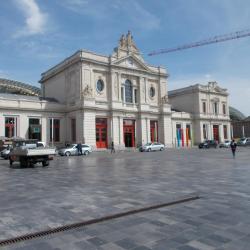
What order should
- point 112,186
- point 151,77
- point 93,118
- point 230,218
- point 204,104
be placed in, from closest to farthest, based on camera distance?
point 230,218
point 112,186
point 93,118
point 151,77
point 204,104

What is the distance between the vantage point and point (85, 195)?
31.0ft

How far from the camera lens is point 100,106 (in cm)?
4759

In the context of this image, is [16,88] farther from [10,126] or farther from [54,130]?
[10,126]

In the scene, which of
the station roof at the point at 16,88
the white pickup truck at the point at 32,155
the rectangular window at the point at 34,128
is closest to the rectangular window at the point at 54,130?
the rectangular window at the point at 34,128

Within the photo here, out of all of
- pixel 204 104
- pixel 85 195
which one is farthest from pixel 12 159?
pixel 204 104

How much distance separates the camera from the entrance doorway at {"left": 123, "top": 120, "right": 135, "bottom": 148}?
50.8 metres

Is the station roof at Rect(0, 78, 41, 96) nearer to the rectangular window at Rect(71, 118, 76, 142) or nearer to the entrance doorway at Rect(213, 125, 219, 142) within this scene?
the rectangular window at Rect(71, 118, 76, 142)

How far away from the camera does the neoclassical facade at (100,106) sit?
44.2 meters

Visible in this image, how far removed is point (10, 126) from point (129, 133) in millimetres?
18957

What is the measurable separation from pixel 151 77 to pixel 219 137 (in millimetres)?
24892

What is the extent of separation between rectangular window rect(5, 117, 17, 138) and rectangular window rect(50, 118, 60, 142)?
5.34 meters

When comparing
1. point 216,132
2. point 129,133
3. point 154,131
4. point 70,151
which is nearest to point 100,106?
point 129,133

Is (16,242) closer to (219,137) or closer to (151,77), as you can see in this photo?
(151,77)

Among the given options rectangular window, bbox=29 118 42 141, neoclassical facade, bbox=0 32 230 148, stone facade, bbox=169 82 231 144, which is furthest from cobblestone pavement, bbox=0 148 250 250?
stone facade, bbox=169 82 231 144
